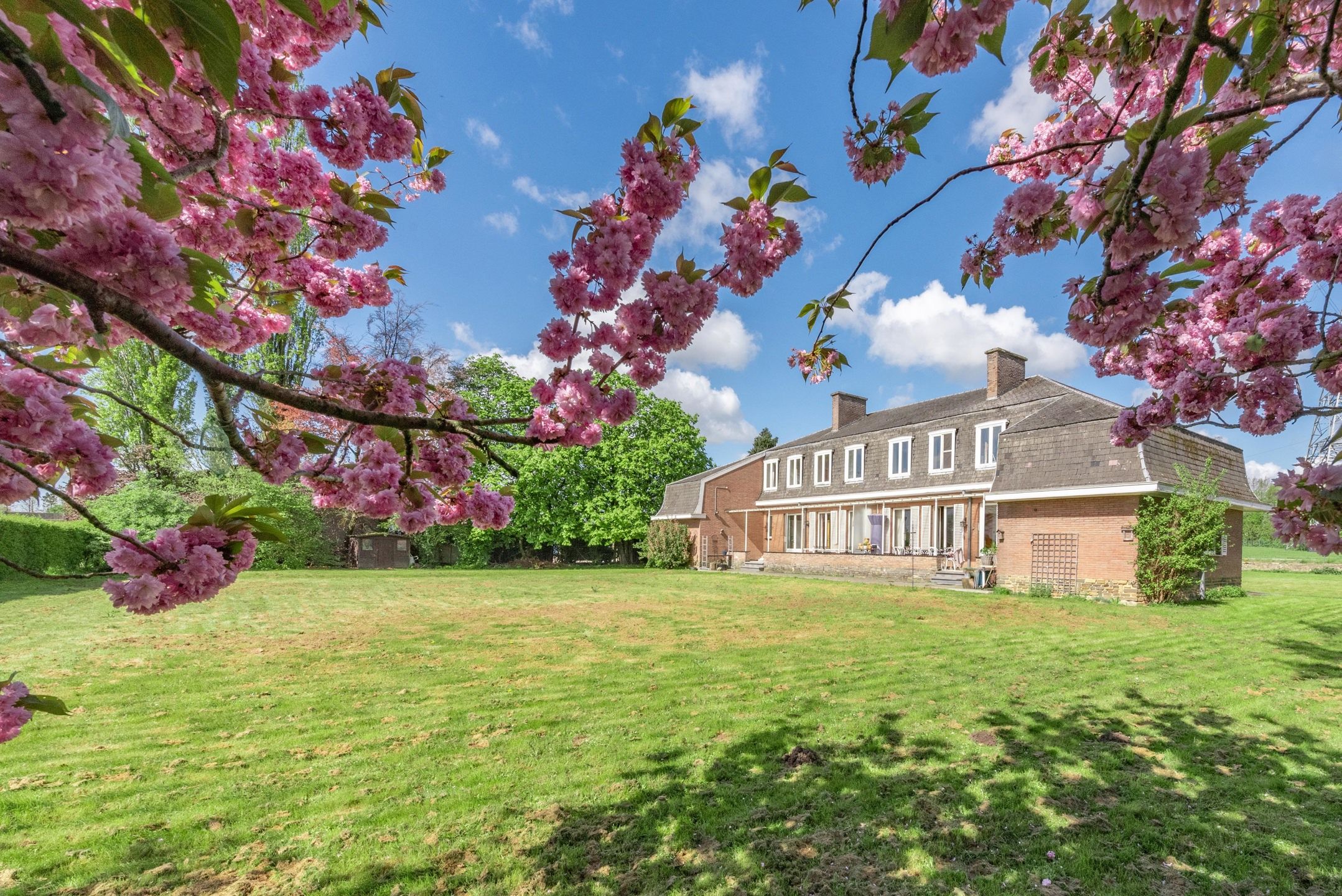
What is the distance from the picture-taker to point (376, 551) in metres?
24.9

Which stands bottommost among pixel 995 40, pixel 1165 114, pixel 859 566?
pixel 859 566

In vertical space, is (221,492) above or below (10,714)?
above

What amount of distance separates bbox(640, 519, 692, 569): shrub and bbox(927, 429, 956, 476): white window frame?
11682 millimetres

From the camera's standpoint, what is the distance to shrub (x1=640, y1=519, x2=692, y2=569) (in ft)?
87.2

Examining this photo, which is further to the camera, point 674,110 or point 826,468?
point 826,468

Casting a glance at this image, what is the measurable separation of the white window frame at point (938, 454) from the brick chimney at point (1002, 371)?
213 cm

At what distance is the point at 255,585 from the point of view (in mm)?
15500

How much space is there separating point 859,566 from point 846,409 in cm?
924

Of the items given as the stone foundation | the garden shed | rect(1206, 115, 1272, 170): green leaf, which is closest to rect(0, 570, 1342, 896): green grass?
rect(1206, 115, 1272, 170): green leaf

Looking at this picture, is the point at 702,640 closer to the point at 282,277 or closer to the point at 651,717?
the point at 651,717

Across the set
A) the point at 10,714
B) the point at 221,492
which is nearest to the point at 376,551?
the point at 221,492

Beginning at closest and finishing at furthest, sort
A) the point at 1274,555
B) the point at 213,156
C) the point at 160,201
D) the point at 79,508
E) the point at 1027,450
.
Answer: the point at 160,201 < the point at 79,508 < the point at 213,156 < the point at 1027,450 < the point at 1274,555

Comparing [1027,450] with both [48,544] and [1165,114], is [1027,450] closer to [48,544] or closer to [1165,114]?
[1165,114]

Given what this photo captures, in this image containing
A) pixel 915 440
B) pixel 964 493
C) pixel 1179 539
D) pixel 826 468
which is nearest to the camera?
pixel 1179 539
